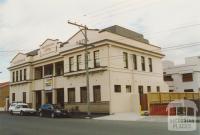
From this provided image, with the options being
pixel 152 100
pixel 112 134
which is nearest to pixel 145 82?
pixel 152 100

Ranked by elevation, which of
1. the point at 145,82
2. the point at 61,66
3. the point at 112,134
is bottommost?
the point at 112,134

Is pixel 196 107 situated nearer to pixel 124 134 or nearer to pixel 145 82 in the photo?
pixel 145 82

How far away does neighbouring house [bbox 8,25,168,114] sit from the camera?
35.5m

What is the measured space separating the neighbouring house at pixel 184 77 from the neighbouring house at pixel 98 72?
1041 cm

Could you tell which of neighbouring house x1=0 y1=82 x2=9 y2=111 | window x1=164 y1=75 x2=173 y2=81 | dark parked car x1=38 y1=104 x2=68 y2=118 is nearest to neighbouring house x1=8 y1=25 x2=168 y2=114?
dark parked car x1=38 y1=104 x2=68 y2=118

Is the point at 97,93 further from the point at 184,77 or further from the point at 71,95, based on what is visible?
the point at 184,77

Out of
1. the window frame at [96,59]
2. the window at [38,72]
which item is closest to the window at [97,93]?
the window frame at [96,59]

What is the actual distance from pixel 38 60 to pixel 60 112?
17.3m

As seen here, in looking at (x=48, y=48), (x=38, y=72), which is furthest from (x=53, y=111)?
(x=38, y=72)

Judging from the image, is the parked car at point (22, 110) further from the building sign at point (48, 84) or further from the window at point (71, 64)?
the window at point (71, 64)

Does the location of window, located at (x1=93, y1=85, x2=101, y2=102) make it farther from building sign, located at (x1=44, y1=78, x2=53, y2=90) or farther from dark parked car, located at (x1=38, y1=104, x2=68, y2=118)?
building sign, located at (x1=44, y1=78, x2=53, y2=90)

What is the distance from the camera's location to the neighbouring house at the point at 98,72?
116 ft

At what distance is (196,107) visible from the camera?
95.2 ft

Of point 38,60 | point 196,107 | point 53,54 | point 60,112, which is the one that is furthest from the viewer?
point 38,60
